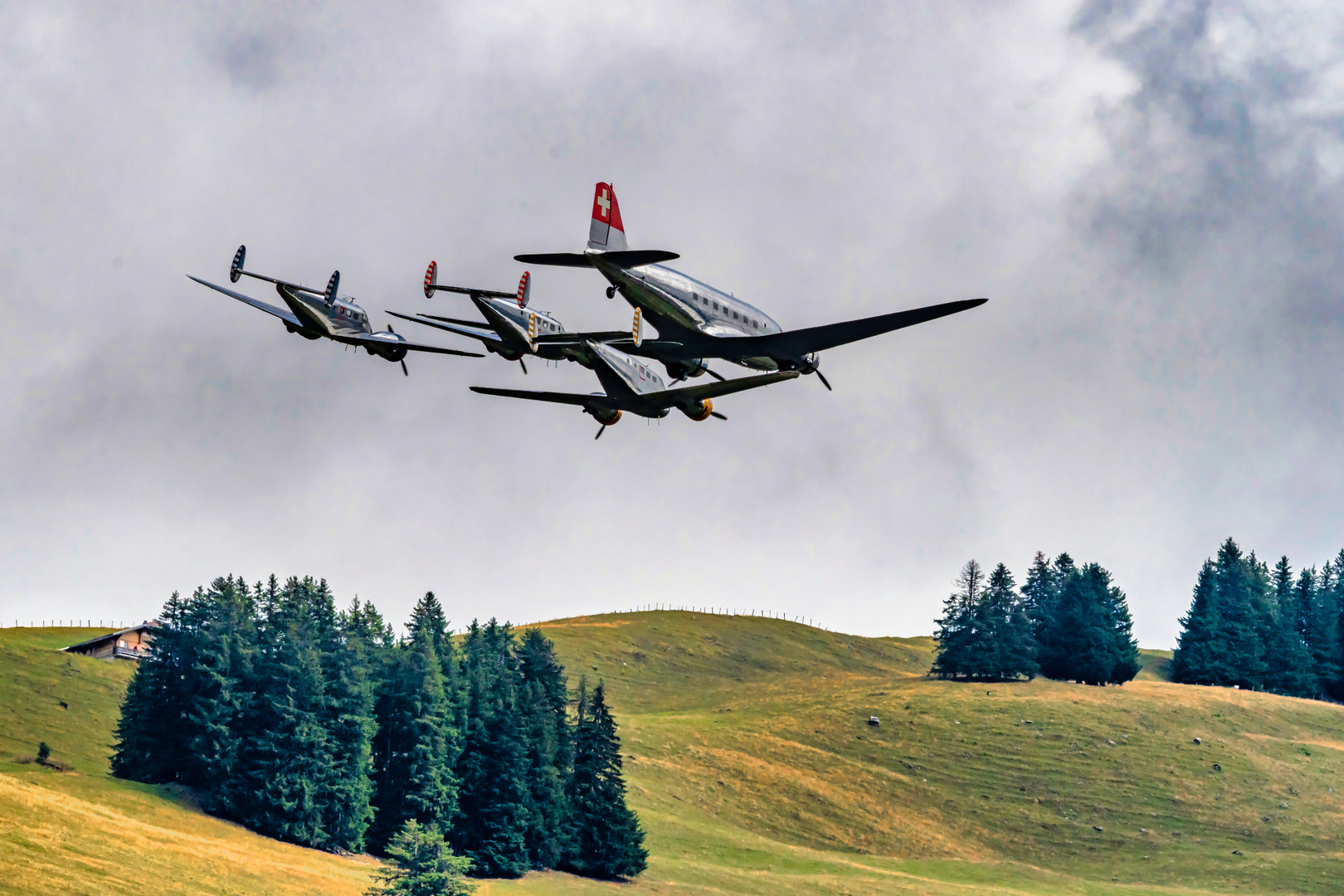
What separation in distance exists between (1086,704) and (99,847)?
375ft

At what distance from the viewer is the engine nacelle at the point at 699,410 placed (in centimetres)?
5056

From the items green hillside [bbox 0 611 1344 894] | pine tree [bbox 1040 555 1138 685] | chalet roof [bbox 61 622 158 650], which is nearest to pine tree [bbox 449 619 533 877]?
green hillside [bbox 0 611 1344 894]

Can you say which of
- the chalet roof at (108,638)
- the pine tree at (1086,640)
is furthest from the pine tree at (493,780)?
the pine tree at (1086,640)

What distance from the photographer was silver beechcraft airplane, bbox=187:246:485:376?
51.0m

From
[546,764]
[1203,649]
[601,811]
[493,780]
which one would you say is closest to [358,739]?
[493,780]

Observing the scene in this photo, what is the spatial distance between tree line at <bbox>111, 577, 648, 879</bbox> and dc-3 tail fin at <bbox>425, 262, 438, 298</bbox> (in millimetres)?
52391

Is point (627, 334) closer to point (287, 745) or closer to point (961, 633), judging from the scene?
point (287, 745)

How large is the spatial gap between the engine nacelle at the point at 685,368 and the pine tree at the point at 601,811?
63284mm

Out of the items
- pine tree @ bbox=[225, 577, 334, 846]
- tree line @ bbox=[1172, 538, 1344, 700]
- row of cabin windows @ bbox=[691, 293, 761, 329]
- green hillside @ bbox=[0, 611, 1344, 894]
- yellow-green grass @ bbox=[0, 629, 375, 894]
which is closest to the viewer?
row of cabin windows @ bbox=[691, 293, 761, 329]

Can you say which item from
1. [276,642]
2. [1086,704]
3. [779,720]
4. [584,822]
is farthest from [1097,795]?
[276,642]

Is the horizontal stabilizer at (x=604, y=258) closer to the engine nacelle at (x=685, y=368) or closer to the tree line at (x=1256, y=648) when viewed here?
the engine nacelle at (x=685, y=368)

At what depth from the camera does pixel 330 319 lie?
51.3 metres

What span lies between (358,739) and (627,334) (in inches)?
2426

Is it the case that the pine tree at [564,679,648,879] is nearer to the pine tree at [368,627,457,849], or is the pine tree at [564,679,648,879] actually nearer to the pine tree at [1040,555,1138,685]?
the pine tree at [368,627,457,849]
